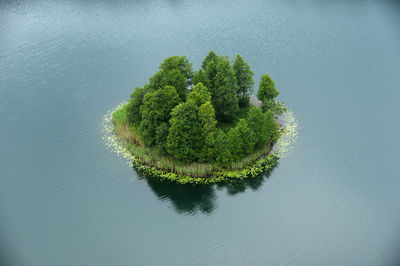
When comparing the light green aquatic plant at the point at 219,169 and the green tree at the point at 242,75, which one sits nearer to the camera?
the light green aquatic plant at the point at 219,169

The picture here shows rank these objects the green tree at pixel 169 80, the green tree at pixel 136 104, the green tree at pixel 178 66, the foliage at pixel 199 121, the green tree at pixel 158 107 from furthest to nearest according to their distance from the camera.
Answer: the green tree at pixel 178 66, the green tree at pixel 136 104, the green tree at pixel 169 80, the green tree at pixel 158 107, the foliage at pixel 199 121

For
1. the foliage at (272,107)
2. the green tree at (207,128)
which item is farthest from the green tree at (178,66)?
the foliage at (272,107)

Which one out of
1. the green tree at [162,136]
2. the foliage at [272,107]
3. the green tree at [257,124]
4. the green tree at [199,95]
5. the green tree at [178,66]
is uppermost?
the green tree at [178,66]

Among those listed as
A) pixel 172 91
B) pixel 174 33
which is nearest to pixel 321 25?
pixel 174 33

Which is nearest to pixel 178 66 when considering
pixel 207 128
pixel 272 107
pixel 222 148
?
pixel 207 128

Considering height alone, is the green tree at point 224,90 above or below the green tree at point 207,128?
above

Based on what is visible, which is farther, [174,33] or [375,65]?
[174,33]

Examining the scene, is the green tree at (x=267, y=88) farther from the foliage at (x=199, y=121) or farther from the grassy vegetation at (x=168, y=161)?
→ the grassy vegetation at (x=168, y=161)

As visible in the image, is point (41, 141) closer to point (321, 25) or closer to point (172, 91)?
point (172, 91)
